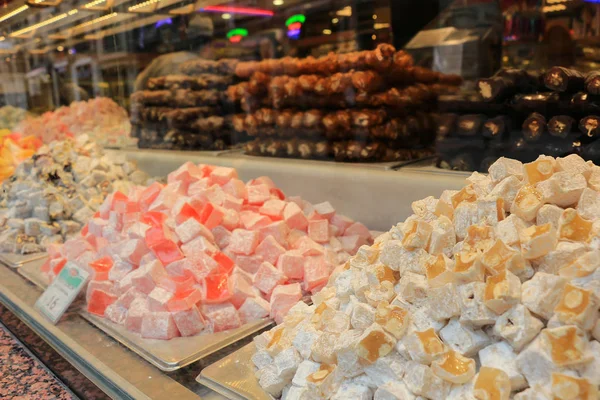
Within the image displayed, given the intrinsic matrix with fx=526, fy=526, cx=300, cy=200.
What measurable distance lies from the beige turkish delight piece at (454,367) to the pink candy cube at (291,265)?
2.15 feet

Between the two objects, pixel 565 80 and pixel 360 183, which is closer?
pixel 565 80

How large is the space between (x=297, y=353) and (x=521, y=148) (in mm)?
868

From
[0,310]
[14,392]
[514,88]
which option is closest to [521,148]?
[514,88]

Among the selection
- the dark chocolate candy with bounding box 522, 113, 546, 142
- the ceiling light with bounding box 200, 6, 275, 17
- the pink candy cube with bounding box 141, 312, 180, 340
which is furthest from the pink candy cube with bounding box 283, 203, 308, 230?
the ceiling light with bounding box 200, 6, 275, 17

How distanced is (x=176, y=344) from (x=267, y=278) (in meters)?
0.28

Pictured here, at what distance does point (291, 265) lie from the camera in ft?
4.39

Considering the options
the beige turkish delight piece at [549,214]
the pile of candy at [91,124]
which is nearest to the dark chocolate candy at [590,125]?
the beige turkish delight piece at [549,214]

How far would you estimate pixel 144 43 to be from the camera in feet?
9.29

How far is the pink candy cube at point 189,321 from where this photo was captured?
1.18 meters

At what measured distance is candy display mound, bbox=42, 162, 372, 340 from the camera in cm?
123

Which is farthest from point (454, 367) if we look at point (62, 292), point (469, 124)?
point (62, 292)

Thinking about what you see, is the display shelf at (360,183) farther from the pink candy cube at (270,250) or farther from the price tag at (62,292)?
the price tag at (62,292)

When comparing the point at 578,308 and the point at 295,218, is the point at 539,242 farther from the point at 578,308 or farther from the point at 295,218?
the point at 295,218

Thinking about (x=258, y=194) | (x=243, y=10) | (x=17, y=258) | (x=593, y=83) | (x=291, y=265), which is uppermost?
(x=243, y=10)
